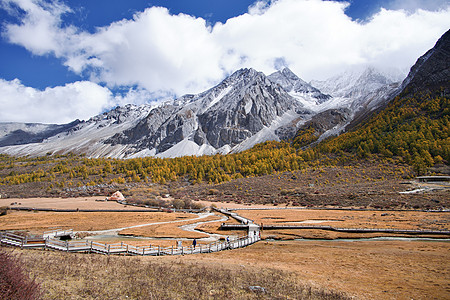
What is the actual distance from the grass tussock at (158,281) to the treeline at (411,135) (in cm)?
9268


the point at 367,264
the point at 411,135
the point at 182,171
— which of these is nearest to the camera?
the point at 367,264

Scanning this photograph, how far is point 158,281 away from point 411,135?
123 metres

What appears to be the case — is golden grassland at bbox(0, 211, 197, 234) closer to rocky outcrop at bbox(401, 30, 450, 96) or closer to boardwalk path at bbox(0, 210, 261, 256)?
boardwalk path at bbox(0, 210, 261, 256)

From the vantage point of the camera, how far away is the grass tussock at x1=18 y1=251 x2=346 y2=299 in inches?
478

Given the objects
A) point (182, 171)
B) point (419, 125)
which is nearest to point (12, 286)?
point (182, 171)

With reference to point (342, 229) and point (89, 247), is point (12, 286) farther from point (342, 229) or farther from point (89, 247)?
point (342, 229)

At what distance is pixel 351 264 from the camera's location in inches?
762

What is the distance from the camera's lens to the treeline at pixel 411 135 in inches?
3812

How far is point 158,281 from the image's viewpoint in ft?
45.5

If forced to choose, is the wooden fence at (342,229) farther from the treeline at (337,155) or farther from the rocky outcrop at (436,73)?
the rocky outcrop at (436,73)

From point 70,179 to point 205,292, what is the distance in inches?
5028

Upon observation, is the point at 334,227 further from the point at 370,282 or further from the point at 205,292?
the point at 205,292

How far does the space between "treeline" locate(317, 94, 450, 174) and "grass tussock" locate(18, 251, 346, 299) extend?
92.7 metres

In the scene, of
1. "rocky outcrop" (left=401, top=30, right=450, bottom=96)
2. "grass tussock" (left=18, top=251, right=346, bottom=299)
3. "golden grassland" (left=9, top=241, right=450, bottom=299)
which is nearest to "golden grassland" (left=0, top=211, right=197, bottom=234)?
"golden grassland" (left=9, top=241, right=450, bottom=299)
